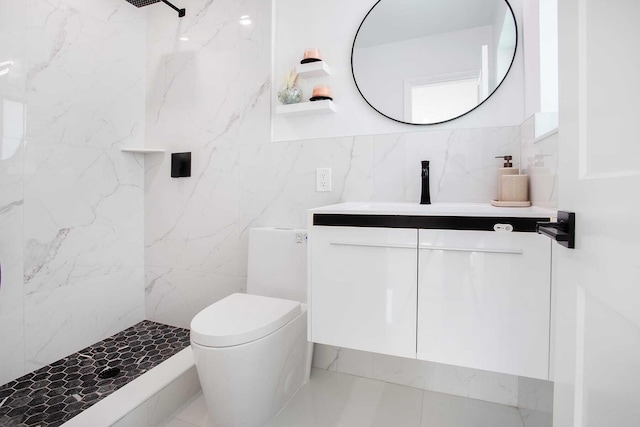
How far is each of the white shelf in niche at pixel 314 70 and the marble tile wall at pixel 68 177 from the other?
48.1 inches

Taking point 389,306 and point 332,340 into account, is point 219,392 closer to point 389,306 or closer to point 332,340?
point 332,340

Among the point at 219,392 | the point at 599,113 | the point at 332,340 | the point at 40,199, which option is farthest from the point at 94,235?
the point at 599,113

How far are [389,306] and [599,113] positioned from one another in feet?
3.04

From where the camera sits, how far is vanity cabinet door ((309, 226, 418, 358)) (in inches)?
49.3

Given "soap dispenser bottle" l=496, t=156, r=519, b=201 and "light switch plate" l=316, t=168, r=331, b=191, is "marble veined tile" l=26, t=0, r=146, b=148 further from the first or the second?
"soap dispenser bottle" l=496, t=156, r=519, b=201

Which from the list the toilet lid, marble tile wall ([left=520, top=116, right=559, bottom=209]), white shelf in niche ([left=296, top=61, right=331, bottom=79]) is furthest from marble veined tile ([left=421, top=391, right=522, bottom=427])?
white shelf in niche ([left=296, top=61, right=331, bottom=79])

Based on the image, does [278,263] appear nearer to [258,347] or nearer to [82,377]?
[258,347]

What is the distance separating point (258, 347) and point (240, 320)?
0.13 m

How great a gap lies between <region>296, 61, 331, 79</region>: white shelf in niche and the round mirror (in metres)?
0.15

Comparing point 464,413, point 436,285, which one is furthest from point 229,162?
point 464,413

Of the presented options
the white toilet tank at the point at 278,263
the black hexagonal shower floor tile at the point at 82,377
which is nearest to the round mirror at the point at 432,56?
the white toilet tank at the point at 278,263

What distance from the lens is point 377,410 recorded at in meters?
1.55

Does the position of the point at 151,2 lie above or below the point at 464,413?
above

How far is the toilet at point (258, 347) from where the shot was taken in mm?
1258
